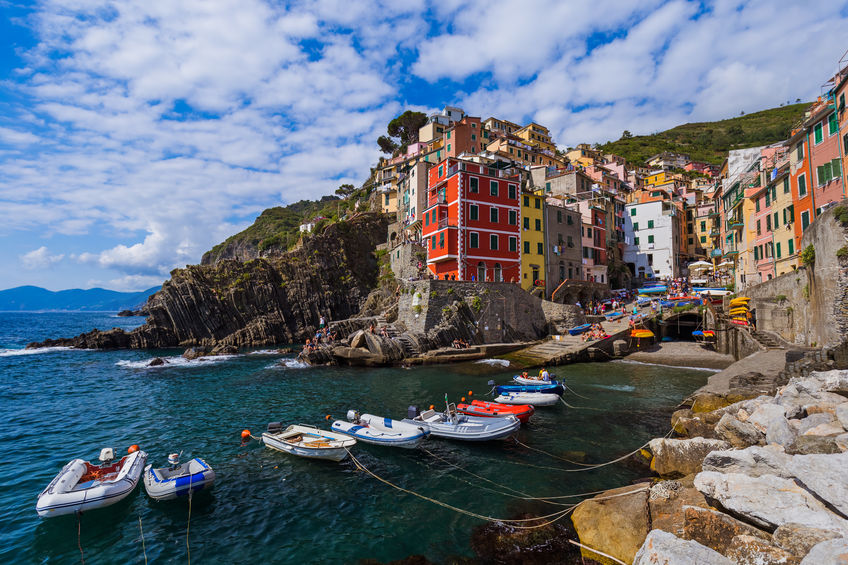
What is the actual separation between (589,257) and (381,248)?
3077cm

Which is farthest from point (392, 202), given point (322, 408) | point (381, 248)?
point (322, 408)

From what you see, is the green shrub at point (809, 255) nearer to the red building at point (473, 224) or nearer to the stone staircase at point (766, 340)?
the stone staircase at point (766, 340)

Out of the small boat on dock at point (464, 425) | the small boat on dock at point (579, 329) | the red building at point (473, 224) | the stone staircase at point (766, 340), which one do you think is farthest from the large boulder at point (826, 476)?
the red building at point (473, 224)

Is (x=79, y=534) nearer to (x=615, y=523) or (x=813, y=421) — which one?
(x=615, y=523)

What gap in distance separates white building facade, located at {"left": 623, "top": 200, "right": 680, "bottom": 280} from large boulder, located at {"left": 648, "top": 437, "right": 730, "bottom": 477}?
5279cm

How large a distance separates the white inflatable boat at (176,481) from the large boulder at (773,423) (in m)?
15.1

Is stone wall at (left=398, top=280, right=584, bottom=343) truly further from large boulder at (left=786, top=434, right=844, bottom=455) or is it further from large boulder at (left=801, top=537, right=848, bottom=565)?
large boulder at (left=801, top=537, right=848, bottom=565)

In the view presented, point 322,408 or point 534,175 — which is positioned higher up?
point 534,175

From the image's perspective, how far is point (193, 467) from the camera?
11.9 m

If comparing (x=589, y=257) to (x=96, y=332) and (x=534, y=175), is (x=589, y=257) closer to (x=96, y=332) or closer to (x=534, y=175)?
(x=534, y=175)

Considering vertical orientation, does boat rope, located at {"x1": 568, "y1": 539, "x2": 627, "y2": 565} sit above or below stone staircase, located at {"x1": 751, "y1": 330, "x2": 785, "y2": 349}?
below

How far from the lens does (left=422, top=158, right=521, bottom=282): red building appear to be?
3775cm

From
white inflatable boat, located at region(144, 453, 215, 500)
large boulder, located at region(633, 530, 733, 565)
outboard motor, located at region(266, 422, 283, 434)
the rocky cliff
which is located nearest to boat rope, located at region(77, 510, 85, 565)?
white inflatable boat, located at region(144, 453, 215, 500)

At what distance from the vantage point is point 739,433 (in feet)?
36.1
